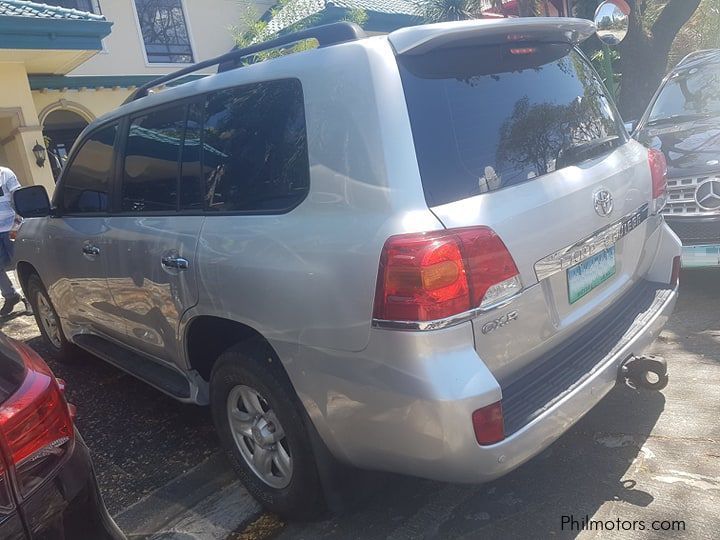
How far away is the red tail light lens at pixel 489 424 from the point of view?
2018mm

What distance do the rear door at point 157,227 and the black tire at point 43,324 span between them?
5.05ft

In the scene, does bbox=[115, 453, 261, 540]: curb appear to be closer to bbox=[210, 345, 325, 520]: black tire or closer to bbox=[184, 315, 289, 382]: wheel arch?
bbox=[210, 345, 325, 520]: black tire

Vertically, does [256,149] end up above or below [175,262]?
above

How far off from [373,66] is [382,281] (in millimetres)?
779

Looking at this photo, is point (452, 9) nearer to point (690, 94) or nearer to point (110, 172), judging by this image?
point (690, 94)

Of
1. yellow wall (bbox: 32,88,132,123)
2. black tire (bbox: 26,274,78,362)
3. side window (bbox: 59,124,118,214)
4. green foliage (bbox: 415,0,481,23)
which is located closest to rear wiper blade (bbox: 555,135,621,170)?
side window (bbox: 59,124,118,214)

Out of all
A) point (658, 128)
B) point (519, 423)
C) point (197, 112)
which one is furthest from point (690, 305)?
point (197, 112)

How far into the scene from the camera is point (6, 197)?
22.4 ft

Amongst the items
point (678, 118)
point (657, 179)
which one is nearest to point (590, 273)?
point (657, 179)

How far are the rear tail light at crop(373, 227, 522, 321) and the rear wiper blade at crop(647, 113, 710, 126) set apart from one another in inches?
158

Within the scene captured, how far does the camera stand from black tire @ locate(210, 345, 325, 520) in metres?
2.48

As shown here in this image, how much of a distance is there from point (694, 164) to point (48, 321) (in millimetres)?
5197

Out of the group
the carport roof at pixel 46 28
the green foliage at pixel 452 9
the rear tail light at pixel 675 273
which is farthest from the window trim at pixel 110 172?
the green foliage at pixel 452 9

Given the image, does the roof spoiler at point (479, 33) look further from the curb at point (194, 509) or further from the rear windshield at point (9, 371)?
the curb at point (194, 509)
